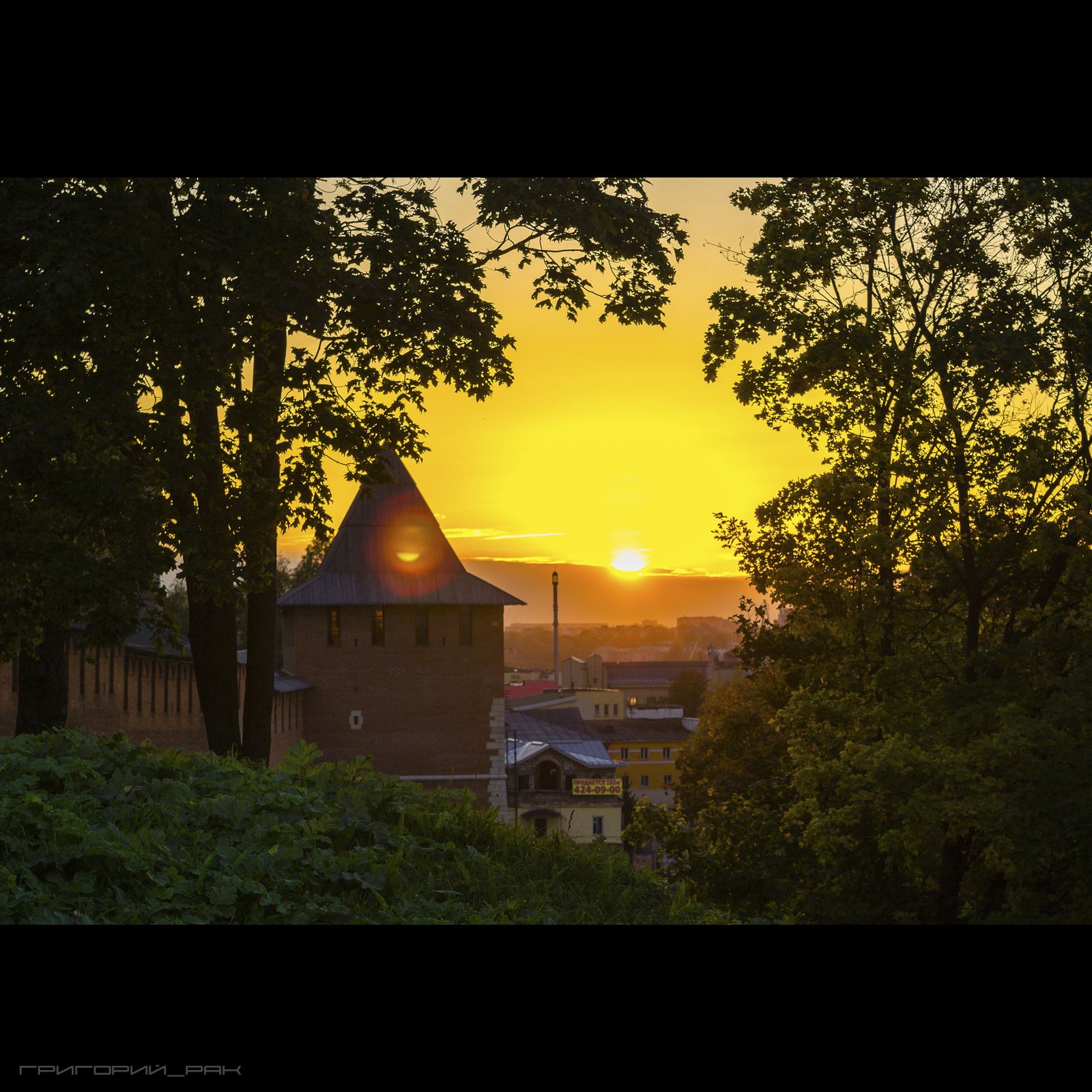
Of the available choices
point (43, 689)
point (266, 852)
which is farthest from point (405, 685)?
point (266, 852)

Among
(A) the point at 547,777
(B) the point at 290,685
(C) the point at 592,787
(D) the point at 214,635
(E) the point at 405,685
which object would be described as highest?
(D) the point at 214,635

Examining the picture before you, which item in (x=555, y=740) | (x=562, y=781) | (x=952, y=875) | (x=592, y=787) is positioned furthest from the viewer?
(x=555, y=740)

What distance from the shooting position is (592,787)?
4603cm

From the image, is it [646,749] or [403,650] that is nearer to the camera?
[403,650]

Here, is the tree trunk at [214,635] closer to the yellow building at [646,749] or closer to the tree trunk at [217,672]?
the tree trunk at [217,672]

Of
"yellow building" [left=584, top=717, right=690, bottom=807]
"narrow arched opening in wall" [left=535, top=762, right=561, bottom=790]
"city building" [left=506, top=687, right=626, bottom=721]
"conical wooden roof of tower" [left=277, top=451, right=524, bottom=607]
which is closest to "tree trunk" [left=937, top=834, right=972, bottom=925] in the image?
"conical wooden roof of tower" [left=277, top=451, right=524, bottom=607]

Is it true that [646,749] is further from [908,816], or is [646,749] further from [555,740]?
[908,816]

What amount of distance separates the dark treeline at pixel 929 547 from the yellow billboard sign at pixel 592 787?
3080 cm

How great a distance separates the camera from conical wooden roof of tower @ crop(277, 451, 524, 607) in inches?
1388

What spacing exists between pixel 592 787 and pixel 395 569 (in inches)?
593
